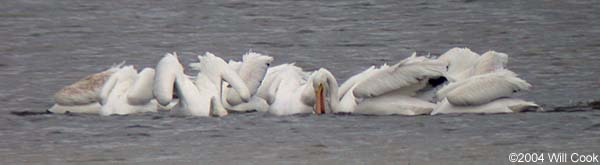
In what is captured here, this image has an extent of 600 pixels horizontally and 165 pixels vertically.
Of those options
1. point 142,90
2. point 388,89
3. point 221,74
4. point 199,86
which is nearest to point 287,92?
point 221,74

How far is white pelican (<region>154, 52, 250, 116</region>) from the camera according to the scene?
15.3 m

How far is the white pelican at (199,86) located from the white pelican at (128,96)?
0.24 metres

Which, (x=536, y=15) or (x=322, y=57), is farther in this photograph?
(x=536, y=15)

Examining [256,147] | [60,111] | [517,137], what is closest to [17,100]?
[60,111]

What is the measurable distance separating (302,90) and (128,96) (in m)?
1.41

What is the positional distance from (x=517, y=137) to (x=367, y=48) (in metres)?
7.26

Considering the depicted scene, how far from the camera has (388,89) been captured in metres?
15.3

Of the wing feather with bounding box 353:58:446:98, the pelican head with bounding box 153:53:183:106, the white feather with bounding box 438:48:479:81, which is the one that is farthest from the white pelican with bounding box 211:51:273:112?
the white feather with bounding box 438:48:479:81

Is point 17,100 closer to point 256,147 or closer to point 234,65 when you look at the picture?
point 234,65

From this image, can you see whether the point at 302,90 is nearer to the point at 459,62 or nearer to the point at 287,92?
the point at 287,92

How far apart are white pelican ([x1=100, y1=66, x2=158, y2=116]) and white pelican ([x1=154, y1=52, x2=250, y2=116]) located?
0.24 meters

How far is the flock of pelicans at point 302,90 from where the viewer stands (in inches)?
596

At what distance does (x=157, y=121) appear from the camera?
1512 cm

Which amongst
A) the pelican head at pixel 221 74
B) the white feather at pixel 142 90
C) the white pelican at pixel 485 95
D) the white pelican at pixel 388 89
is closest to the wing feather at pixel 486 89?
the white pelican at pixel 485 95
